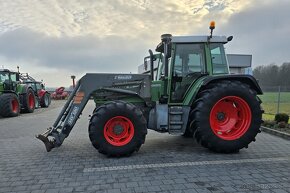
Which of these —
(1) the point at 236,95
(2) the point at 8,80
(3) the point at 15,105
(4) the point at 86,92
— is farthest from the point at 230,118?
(2) the point at 8,80

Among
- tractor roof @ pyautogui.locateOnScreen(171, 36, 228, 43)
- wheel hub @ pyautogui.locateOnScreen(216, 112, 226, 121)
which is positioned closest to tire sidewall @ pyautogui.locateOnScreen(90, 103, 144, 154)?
wheel hub @ pyautogui.locateOnScreen(216, 112, 226, 121)

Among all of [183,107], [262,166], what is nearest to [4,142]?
[183,107]

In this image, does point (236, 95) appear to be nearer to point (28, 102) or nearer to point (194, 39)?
point (194, 39)

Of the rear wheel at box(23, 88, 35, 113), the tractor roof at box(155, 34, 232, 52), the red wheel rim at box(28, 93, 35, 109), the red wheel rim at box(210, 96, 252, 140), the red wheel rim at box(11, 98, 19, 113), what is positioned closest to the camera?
the red wheel rim at box(210, 96, 252, 140)

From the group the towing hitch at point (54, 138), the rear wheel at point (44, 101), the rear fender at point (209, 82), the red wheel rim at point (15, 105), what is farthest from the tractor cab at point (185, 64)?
the rear wheel at point (44, 101)

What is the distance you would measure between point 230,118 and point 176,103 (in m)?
1.29

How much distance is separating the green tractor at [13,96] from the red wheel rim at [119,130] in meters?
10.6

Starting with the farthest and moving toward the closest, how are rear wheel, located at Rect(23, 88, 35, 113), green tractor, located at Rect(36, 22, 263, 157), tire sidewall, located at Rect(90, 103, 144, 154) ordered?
rear wheel, located at Rect(23, 88, 35, 113), green tractor, located at Rect(36, 22, 263, 157), tire sidewall, located at Rect(90, 103, 144, 154)

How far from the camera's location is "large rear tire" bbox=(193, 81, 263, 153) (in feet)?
19.4

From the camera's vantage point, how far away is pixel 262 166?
5.23 m

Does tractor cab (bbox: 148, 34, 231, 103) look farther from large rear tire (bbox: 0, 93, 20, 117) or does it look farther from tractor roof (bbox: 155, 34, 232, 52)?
large rear tire (bbox: 0, 93, 20, 117)

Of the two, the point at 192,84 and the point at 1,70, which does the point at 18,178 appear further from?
the point at 1,70

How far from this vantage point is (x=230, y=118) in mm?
6445

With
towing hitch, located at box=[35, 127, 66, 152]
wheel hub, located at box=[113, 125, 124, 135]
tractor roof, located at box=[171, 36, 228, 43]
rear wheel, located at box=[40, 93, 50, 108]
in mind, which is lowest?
rear wheel, located at box=[40, 93, 50, 108]
